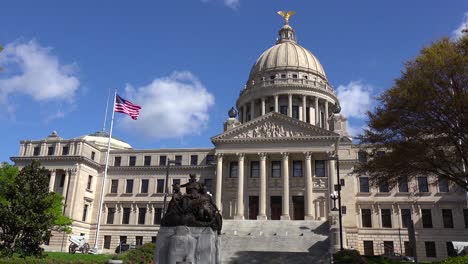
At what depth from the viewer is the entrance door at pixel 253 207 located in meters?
54.9

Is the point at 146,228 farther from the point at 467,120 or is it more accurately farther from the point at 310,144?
the point at 467,120

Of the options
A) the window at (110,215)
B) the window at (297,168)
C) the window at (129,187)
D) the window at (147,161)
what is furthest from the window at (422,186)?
the window at (110,215)

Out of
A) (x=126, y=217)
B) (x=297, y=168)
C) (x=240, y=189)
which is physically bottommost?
(x=126, y=217)

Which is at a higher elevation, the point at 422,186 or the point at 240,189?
the point at 422,186

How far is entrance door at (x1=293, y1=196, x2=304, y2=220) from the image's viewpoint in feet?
177

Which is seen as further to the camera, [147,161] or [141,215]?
[147,161]

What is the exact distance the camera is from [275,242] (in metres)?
39.0

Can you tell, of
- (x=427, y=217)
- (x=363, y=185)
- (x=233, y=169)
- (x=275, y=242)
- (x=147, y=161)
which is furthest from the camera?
(x=147, y=161)

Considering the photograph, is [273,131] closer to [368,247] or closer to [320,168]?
[320,168]

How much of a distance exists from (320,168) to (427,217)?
1622cm

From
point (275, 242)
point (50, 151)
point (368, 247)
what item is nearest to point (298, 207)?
point (368, 247)

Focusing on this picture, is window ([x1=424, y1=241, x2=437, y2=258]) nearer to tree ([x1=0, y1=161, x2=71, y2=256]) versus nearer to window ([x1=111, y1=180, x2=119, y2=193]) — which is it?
window ([x1=111, y1=180, x2=119, y2=193])

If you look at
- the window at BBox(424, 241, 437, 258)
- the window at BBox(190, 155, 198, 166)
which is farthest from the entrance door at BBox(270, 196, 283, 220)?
the window at BBox(424, 241, 437, 258)

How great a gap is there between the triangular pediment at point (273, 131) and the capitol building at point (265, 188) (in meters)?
0.14
